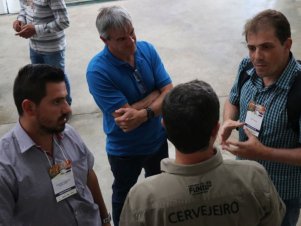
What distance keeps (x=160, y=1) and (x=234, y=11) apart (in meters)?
1.74

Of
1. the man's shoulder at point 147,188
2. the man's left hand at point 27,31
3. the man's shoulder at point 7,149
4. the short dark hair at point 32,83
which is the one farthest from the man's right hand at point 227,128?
the man's left hand at point 27,31

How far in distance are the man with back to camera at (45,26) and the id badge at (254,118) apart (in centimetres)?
214

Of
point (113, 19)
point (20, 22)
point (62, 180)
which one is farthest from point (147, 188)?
point (20, 22)

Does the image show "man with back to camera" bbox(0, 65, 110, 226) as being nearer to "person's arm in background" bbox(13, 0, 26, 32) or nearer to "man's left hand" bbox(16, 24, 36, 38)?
"man's left hand" bbox(16, 24, 36, 38)

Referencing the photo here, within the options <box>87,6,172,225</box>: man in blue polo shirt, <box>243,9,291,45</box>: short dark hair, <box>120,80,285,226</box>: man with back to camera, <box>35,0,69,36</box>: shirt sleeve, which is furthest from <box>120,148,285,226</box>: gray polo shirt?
<box>35,0,69,36</box>: shirt sleeve

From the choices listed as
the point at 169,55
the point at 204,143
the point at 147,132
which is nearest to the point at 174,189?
the point at 204,143

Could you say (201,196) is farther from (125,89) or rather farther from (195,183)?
(125,89)

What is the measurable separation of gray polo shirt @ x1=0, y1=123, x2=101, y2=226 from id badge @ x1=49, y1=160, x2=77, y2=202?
0.9 inches

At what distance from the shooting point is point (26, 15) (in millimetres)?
3857

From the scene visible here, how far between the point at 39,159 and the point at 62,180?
160 millimetres

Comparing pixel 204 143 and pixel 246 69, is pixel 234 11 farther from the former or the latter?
pixel 204 143

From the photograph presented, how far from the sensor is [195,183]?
133 centimetres


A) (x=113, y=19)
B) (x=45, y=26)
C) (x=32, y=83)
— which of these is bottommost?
(x=45, y=26)

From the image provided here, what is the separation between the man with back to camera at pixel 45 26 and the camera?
12.0 feet
